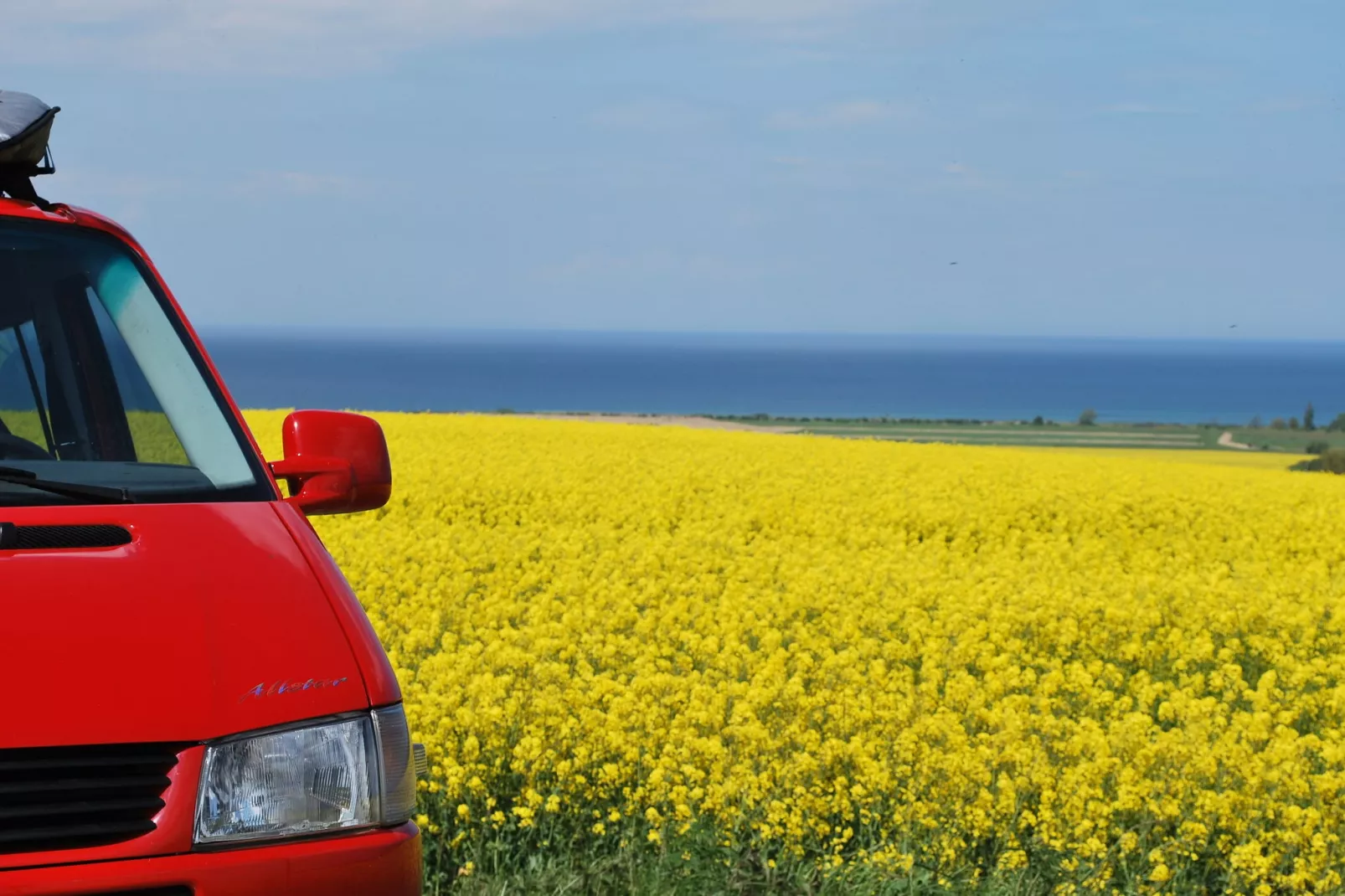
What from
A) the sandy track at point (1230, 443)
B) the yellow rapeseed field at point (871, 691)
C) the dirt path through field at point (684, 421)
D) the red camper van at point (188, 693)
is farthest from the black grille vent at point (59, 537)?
the sandy track at point (1230, 443)

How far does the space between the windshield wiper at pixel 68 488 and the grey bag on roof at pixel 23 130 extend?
89 centimetres

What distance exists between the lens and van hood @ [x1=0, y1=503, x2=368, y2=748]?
7.01 ft

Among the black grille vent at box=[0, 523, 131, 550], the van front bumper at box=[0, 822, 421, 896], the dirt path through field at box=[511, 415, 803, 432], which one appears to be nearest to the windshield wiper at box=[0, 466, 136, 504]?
the black grille vent at box=[0, 523, 131, 550]

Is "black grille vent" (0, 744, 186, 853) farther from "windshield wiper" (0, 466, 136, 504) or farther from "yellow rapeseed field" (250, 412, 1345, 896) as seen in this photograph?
"yellow rapeseed field" (250, 412, 1345, 896)

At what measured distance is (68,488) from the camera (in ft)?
8.59

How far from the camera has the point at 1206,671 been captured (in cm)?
757

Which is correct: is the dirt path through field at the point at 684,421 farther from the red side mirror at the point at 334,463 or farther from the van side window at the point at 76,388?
the red side mirror at the point at 334,463

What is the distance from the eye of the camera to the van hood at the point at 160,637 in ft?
7.01

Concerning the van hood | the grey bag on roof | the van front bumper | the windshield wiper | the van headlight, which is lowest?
the van front bumper

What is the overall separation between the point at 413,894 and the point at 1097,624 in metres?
6.10

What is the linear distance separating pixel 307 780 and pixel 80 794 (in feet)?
1.17

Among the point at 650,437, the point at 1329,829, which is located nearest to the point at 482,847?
the point at 1329,829

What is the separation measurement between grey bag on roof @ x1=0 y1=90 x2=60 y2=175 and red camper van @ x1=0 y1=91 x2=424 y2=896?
2.26ft

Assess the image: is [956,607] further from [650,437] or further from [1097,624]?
[650,437]
